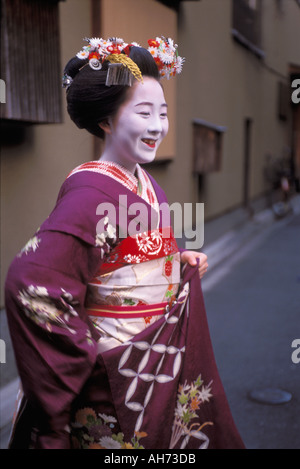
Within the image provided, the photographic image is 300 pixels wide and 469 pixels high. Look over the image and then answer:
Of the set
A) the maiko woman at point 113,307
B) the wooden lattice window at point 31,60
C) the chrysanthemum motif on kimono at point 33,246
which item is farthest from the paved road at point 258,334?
the wooden lattice window at point 31,60

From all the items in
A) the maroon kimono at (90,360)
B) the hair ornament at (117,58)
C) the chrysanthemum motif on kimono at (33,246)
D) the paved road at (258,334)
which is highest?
the hair ornament at (117,58)

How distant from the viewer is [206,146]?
989 cm

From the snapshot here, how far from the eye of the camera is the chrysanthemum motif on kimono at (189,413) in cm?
169

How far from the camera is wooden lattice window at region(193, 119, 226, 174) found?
9.59 metres

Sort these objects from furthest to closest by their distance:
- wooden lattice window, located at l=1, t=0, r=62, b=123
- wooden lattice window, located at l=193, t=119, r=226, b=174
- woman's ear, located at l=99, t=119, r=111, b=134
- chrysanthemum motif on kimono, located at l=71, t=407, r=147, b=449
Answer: wooden lattice window, located at l=193, t=119, r=226, b=174
wooden lattice window, located at l=1, t=0, r=62, b=123
woman's ear, located at l=99, t=119, r=111, b=134
chrysanthemum motif on kimono, located at l=71, t=407, r=147, b=449

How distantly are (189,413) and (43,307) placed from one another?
0.59m

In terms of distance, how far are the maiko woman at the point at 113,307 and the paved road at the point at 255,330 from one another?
1.68m

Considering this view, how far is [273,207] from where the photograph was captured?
13.2m

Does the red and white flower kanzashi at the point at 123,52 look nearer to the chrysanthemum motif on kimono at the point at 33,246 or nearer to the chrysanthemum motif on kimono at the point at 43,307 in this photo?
the chrysanthemum motif on kimono at the point at 33,246

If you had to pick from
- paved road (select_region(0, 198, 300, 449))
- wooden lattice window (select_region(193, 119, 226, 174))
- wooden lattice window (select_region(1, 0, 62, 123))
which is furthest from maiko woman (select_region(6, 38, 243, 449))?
wooden lattice window (select_region(193, 119, 226, 174))

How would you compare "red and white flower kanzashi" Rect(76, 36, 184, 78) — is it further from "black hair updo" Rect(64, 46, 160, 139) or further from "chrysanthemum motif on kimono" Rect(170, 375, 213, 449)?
"chrysanthemum motif on kimono" Rect(170, 375, 213, 449)

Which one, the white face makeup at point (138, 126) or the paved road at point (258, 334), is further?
the paved road at point (258, 334)

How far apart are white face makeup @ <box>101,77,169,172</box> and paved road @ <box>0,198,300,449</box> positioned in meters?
2.08

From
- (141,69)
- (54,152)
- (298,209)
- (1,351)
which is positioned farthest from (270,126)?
(141,69)
